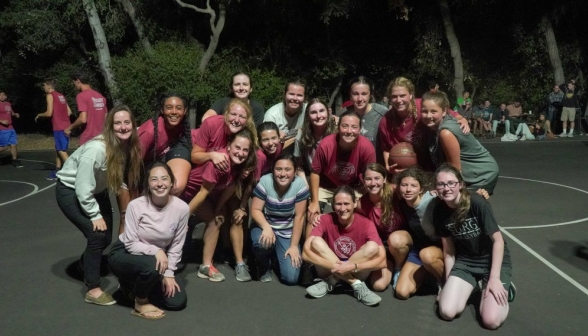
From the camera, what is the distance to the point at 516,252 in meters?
5.75

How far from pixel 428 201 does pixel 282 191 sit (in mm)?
1255

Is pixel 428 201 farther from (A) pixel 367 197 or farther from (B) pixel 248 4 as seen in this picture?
(B) pixel 248 4

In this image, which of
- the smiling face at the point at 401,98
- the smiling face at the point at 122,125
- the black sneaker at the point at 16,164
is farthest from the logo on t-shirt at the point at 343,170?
the black sneaker at the point at 16,164

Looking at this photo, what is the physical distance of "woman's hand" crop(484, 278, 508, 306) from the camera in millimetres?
4039

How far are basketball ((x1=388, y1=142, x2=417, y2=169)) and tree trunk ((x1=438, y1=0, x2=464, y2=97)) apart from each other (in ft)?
47.6

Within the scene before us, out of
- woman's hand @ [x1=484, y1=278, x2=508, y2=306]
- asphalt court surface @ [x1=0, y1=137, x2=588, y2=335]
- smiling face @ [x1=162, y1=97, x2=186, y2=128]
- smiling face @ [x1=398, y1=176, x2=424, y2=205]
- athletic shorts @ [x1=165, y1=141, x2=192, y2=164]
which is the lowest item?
asphalt court surface @ [x1=0, y1=137, x2=588, y2=335]

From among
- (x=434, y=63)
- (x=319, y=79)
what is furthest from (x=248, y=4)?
(x=434, y=63)

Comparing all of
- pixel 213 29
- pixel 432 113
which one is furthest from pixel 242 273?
pixel 213 29

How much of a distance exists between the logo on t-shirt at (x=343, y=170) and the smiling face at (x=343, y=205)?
1.65ft

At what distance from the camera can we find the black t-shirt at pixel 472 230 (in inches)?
167

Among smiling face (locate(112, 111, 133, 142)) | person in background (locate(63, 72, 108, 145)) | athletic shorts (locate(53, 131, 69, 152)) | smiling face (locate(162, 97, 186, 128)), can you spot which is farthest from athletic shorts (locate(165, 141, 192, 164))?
athletic shorts (locate(53, 131, 69, 152))

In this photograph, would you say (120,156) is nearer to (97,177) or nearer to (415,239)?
(97,177)

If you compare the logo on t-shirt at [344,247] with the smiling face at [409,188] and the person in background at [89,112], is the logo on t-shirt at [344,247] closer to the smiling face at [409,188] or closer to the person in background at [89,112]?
the smiling face at [409,188]

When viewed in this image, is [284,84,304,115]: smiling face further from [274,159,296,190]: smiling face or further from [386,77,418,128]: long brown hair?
[386,77,418,128]: long brown hair
